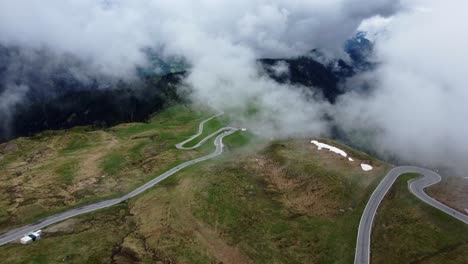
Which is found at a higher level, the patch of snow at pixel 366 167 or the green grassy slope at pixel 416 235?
the patch of snow at pixel 366 167

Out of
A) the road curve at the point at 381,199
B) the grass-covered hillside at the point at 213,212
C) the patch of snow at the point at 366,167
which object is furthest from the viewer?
the patch of snow at the point at 366,167

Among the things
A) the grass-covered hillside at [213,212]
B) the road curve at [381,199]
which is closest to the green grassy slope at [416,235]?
the grass-covered hillside at [213,212]

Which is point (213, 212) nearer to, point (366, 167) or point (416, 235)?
point (416, 235)

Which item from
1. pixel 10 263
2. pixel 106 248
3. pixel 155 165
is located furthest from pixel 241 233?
pixel 155 165

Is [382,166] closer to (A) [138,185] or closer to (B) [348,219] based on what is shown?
(B) [348,219]

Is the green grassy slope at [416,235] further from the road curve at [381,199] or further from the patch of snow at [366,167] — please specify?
the patch of snow at [366,167]

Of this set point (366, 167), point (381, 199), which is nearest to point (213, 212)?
point (381, 199)
